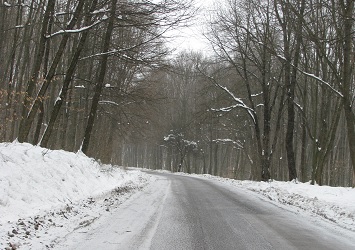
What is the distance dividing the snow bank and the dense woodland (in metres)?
1.89

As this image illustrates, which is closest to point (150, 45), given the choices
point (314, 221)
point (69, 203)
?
point (69, 203)

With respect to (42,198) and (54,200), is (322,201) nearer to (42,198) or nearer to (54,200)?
(54,200)

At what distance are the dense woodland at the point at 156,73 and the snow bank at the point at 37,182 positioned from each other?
6.19ft

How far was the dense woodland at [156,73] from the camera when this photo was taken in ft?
43.8

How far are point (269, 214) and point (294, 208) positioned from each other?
1792 millimetres

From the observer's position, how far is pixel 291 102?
20.6 m

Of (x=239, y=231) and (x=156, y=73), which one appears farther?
(x=156, y=73)

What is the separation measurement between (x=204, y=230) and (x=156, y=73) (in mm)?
10184

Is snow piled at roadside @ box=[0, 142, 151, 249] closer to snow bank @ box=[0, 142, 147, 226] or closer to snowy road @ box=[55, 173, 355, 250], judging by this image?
snow bank @ box=[0, 142, 147, 226]

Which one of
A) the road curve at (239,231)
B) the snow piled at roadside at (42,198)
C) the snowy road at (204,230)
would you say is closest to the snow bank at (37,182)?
the snow piled at roadside at (42,198)

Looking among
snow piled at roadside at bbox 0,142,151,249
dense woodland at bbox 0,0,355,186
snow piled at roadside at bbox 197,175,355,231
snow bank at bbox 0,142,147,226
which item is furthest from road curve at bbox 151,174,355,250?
dense woodland at bbox 0,0,355,186

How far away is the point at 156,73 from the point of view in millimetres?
16250

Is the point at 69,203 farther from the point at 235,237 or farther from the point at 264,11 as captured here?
the point at 264,11

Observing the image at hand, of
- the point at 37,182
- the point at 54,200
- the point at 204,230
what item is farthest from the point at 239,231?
the point at 37,182
